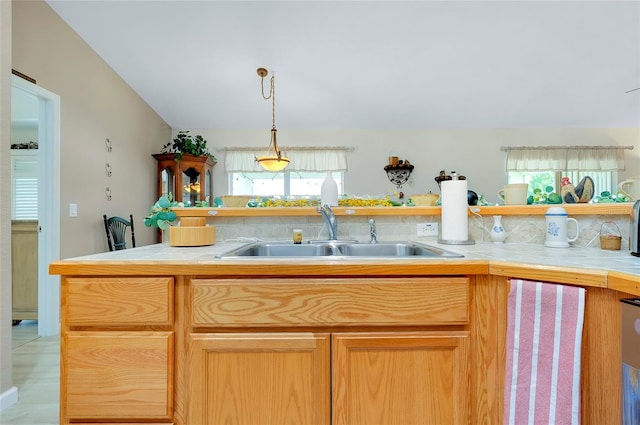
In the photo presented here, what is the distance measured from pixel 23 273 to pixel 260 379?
10.0ft

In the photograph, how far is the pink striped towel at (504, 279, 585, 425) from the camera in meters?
0.79

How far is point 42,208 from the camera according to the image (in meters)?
2.49

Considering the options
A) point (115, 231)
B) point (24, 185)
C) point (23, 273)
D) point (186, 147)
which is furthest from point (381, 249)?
point (24, 185)

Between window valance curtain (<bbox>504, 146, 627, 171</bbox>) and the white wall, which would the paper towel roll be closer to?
the white wall

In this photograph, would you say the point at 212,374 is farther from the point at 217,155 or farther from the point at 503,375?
the point at 217,155

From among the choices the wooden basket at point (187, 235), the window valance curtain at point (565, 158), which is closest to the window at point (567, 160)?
the window valance curtain at point (565, 158)

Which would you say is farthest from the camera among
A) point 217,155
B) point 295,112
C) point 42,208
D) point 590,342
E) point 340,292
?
point 217,155

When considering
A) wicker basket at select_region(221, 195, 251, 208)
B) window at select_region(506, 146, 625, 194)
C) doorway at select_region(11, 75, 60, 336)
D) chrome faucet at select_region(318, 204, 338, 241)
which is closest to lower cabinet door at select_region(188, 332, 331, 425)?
chrome faucet at select_region(318, 204, 338, 241)

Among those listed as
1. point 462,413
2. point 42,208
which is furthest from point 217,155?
point 462,413

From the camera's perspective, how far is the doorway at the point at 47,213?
248 cm

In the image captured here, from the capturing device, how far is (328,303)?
90 centimetres

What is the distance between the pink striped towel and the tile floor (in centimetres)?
198

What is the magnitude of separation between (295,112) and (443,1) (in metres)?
2.30

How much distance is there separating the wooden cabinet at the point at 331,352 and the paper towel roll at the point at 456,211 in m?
0.52
